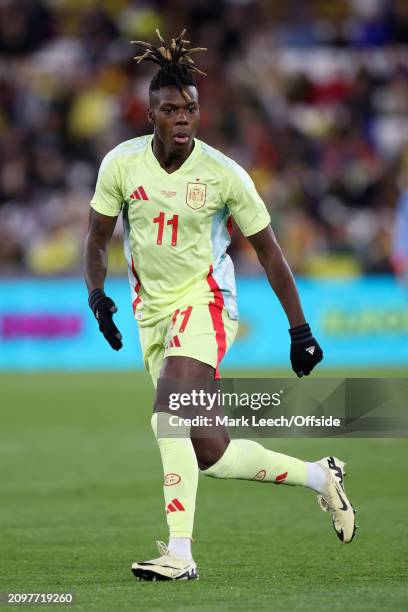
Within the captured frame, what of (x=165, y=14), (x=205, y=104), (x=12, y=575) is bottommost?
(x=12, y=575)

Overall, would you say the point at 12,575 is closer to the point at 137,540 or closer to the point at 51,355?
the point at 137,540

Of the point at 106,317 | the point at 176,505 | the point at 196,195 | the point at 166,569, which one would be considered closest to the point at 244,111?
the point at 196,195

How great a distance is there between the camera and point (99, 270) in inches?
255

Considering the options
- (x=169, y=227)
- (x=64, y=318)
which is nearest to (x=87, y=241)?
(x=169, y=227)

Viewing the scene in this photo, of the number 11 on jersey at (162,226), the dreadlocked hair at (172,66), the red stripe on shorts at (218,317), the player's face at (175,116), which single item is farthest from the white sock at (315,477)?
the dreadlocked hair at (172,66)

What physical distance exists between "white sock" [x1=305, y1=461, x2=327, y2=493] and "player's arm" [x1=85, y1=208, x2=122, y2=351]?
1.12 meters

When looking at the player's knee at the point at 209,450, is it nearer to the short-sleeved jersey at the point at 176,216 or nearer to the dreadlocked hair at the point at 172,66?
the short-sleeved jersey at the point at 176,216

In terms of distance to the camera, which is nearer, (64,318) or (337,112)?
(64,318)

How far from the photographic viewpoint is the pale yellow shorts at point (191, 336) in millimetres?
6184

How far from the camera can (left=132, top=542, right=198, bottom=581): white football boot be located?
5.90 metres

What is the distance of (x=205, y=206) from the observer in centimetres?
630

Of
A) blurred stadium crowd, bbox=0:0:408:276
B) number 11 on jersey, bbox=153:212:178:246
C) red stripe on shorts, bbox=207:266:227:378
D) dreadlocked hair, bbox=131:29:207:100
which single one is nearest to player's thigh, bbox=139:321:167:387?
red stripe on shorts, bbox=207:266:227:378

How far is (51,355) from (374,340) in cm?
401

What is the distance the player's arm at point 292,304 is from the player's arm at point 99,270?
713mm
